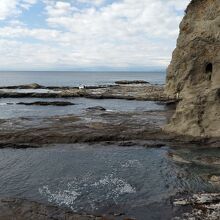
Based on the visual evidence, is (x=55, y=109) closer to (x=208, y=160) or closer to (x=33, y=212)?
(x=208, y=160)

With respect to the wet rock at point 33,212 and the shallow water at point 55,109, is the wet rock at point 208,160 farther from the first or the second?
the shallow water at point 55,109

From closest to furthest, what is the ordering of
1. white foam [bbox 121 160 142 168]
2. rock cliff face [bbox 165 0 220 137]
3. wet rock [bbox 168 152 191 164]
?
1. white foam [bbox 121 160 142 168]
2. wet rock [bbox 168 152 191 164]
3. rock cliff face [bbox 165 0 220 137]

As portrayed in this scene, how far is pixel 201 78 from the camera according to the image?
38.7m

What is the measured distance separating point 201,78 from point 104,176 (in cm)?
1914

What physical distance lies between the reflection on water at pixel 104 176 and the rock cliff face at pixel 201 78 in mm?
3447

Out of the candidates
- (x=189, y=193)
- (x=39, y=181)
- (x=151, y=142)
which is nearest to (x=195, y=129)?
(x=151, y=142)

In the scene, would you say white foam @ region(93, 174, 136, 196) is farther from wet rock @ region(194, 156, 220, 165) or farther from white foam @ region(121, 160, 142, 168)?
wet rock @ region(194, 156, 220, 165)

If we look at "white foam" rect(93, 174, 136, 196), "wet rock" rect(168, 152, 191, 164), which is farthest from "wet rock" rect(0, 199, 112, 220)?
"wet rock" rect(168, 152, 191, 164)

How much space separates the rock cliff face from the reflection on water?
345 cm

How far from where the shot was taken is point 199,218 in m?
16.9

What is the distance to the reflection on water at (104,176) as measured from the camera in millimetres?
19531

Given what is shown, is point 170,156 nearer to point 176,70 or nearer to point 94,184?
point 94,184

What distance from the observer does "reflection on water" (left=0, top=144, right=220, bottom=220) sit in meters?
19.5

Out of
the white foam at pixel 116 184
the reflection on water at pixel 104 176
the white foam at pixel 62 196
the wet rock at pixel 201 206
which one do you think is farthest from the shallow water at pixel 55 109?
the wet rock at pixel 201 206
